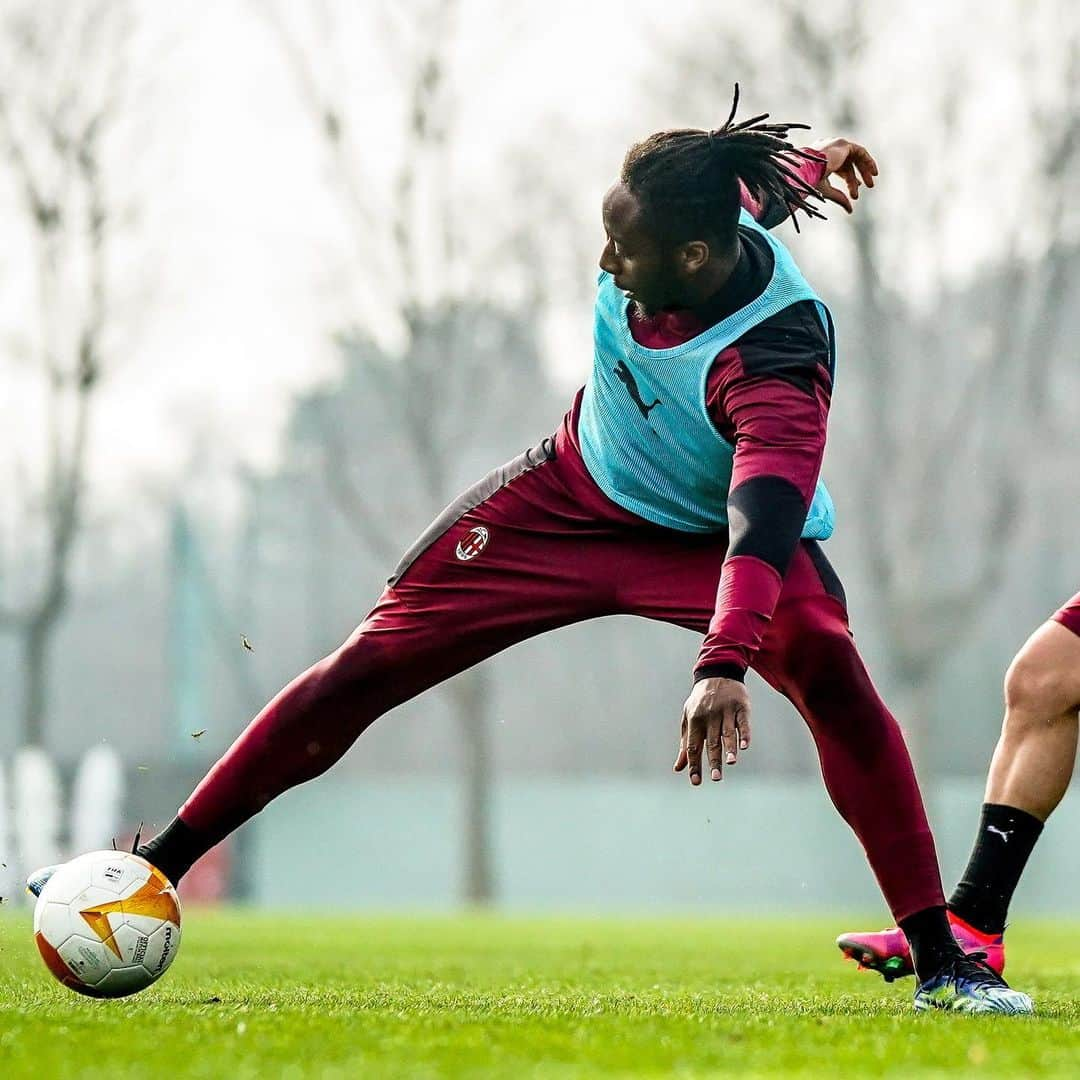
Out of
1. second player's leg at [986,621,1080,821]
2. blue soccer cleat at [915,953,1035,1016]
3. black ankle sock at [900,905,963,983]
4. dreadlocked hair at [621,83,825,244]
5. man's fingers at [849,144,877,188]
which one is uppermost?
man's fingers at [849,144,877,188]

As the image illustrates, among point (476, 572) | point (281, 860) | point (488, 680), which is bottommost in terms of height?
point (281, 860)

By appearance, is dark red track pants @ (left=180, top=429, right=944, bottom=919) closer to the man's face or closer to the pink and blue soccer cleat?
the pink and blue soccer cleat

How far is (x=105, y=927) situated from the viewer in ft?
15.7

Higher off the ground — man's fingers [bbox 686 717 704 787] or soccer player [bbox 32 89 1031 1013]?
soccer player [bbox 32 89 1031 1013]

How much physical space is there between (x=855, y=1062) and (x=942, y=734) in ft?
105

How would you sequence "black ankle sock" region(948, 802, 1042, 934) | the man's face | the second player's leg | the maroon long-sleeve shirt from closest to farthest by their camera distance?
the maroon long-sleeve shirt, the man's face, "black ankle sock" region(948, 802, 1042, 934), the second player's leg

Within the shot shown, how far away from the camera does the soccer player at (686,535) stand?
4742 millimetres

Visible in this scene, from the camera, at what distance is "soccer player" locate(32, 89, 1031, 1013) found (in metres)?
4.74

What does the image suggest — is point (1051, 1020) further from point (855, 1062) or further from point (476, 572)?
point (476, 572)

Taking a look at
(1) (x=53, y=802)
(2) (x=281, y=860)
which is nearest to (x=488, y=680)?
(2) (x=281, y=860)

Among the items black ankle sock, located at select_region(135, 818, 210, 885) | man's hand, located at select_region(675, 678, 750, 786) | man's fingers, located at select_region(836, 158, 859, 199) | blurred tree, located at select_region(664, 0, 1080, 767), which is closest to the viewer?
man's hand, located at select_region(675, 678, 750, 786)

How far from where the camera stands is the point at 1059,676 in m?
→ 5.49

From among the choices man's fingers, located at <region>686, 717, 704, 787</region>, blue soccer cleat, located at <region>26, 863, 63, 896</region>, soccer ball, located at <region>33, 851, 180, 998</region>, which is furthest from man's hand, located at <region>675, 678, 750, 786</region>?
blue soccer cleat, located at <region>26, 863, 63, 896</region>

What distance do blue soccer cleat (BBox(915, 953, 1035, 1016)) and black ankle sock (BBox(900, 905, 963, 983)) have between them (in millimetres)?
19
